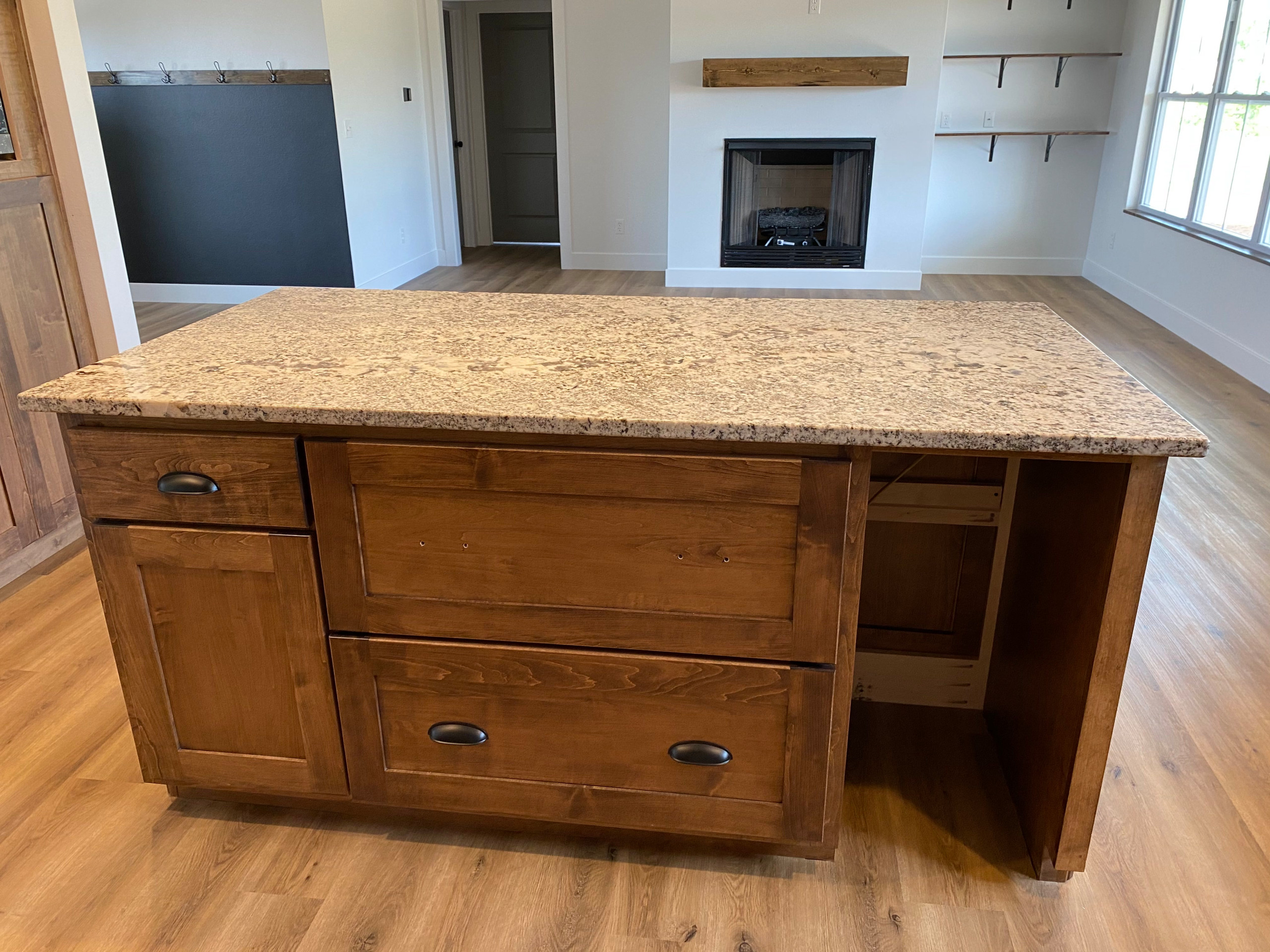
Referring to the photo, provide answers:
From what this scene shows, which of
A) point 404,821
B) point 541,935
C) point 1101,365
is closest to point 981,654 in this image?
point 1101,365

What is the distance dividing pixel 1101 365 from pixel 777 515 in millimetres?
665

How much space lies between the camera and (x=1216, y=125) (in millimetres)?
4969

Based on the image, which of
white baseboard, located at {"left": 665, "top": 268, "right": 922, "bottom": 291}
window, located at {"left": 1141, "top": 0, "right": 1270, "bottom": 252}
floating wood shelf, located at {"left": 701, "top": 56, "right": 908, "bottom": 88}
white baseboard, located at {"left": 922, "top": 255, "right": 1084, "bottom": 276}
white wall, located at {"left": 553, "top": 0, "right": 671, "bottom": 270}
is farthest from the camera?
white baseboard, located at {"left": 922, "top": 255, "right": 1084, "bottom": 276}

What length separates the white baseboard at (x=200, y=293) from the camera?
6031 millimetres

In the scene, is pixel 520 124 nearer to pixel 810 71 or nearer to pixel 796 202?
pixel 796 202

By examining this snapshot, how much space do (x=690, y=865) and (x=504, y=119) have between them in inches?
288

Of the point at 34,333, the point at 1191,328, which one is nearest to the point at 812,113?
the point at 1191,328

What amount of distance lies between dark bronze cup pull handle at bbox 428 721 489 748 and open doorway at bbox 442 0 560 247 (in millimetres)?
6439

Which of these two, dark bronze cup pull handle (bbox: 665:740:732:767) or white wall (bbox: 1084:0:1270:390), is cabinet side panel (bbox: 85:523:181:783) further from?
white wall (bbox: 1084:0:1270:390)

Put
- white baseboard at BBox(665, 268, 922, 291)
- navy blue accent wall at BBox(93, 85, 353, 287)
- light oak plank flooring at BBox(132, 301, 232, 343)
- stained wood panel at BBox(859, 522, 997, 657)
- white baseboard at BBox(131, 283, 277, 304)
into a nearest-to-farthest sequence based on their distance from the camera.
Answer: stained wood panel at BBox(859, 522, 997, 657) < light oak plank flooring at BBox(132, 301, 232, 343) < navy blue accent wall at BBox(93, 85, 353, 287) < white baseboard at BBox(131, 283, 277, 304) < white baseboard at BBox(665, 268, 922, 291)

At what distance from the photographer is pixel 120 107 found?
5648mm

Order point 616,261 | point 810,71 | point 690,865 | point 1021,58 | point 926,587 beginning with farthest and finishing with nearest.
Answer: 1. point 616,261
2. point 1021,58
3. point 810,71
4. point 926,587
5. point 690,865

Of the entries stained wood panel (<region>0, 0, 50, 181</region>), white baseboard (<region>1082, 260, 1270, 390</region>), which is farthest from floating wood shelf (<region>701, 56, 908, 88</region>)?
stained wood panel (<region>0, 0, 50, 181</region>)

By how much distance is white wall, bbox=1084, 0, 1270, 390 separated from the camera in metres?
4.41
